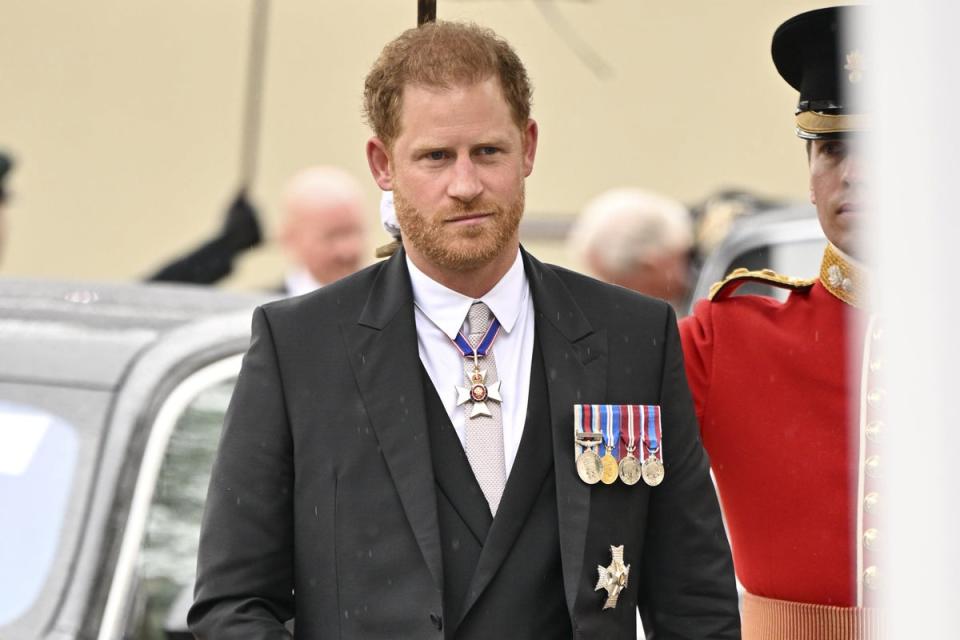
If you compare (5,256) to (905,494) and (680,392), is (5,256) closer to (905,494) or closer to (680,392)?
(680,392)

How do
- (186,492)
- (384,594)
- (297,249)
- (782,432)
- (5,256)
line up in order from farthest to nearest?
1. (5,256)
2. (297,249)
3. (186,492)
4. (782,432)
5. (384,594)

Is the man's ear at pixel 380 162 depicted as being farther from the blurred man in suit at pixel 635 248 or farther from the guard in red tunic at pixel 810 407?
the blurred man in suit at pixel 635 248

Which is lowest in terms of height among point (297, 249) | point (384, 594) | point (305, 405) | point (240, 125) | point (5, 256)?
point (384, 594)

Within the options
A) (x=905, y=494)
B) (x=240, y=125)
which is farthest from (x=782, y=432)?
(x=240, y=125)

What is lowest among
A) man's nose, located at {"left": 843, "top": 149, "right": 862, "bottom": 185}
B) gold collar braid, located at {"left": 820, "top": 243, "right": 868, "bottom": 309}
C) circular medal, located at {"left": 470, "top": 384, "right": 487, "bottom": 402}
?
circular medal, located at {"left": 470, "top": 384, "right": 487, "bottom": 402}

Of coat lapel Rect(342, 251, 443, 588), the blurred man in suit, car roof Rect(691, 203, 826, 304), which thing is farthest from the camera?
the blurred man in suit

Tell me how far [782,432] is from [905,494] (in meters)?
1.74

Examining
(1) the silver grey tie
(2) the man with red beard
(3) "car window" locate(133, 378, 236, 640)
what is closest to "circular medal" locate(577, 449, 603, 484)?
(2) the man with red beard

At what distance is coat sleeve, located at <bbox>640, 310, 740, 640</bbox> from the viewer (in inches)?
102

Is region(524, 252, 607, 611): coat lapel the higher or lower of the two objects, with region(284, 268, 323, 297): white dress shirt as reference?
lower

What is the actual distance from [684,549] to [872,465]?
0.44 metres

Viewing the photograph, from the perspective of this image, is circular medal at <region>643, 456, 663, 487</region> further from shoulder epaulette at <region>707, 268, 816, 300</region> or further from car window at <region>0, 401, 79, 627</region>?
car window at <region>0, 401, 79, 627</region>

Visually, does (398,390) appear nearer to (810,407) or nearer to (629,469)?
(629,469)

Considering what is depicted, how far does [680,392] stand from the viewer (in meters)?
2.68
